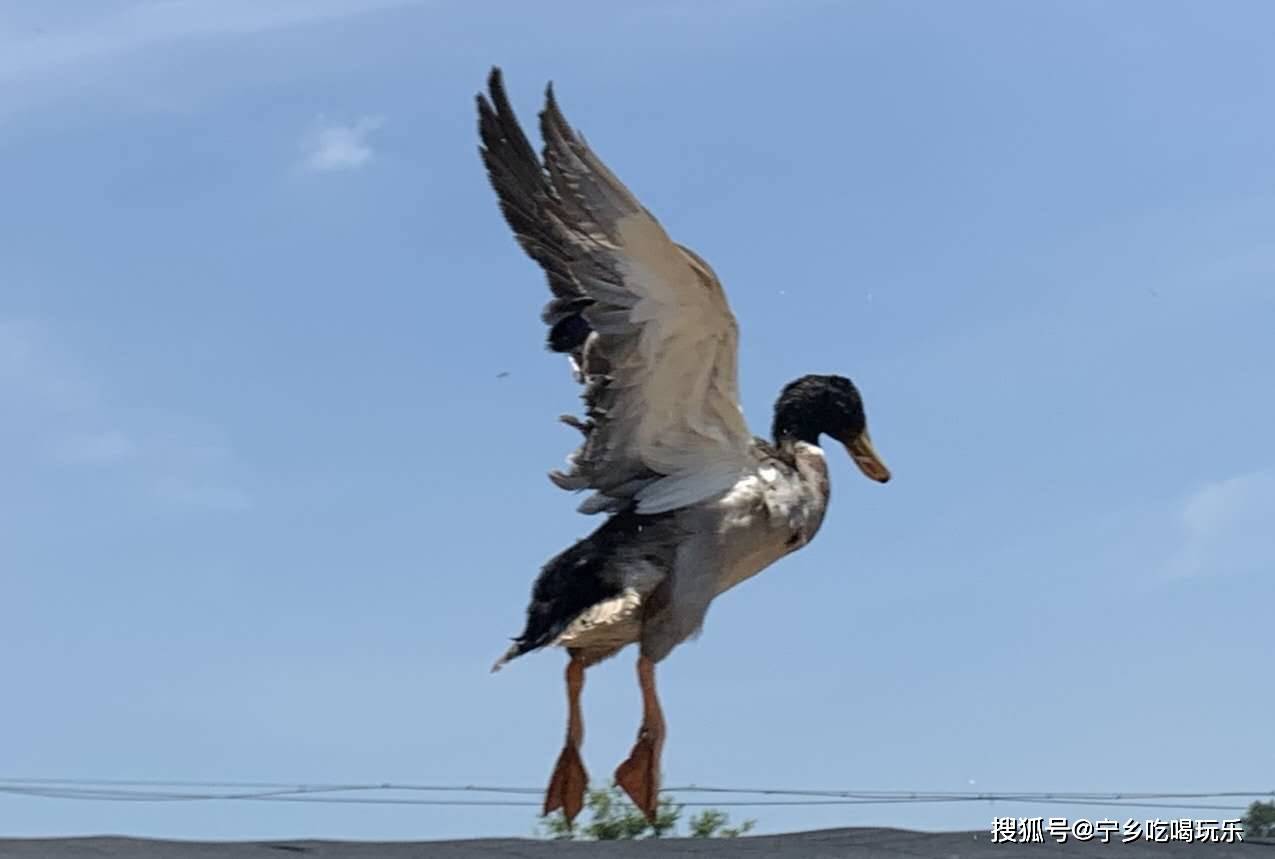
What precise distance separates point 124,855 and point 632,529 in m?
2.77

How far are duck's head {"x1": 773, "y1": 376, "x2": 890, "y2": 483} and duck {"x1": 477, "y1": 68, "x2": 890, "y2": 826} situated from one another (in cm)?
17

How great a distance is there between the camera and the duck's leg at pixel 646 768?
7.57 m

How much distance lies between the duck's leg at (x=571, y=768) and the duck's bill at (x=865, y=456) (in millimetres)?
1403

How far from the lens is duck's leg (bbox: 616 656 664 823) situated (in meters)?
7.57

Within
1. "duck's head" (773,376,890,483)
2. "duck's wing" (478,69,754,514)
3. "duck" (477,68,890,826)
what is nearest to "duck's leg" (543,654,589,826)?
"duck" (477,68,890,826)

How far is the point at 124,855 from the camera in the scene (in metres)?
5.45

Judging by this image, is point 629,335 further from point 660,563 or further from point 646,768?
point 646,768

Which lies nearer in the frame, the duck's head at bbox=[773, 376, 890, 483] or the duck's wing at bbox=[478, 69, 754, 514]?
the duck's wing at bbox=[478, 69, 754, 514]

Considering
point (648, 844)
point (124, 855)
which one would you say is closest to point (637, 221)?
point (648, 844)

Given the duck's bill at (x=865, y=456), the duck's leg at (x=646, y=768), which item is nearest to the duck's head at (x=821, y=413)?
the duck's bill at (x=865, y=456)

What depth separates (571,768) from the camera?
754cm

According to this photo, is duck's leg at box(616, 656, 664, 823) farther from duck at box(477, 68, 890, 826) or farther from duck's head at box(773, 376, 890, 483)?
duck's head at box(773, 376, 890, 483)

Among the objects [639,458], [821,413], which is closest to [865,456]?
[821,413]

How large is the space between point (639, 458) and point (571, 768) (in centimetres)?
111
